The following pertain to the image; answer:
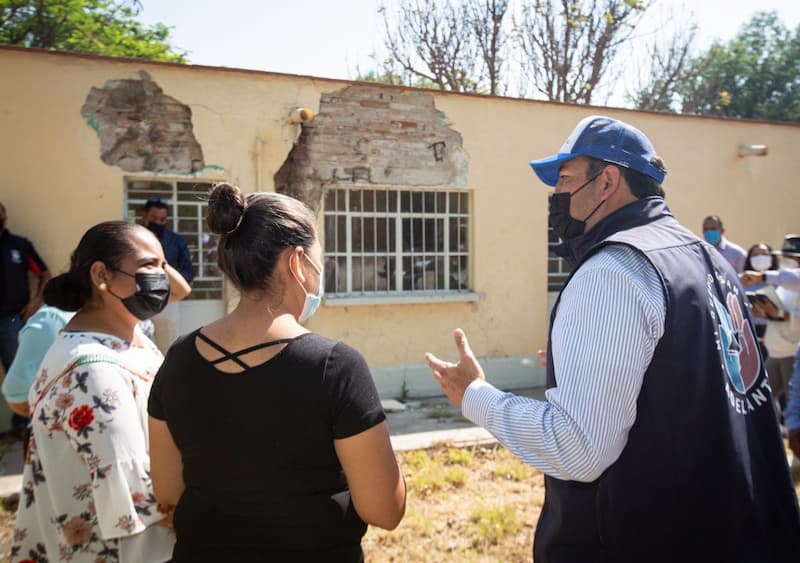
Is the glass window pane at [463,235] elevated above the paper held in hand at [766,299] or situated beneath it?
elevated above

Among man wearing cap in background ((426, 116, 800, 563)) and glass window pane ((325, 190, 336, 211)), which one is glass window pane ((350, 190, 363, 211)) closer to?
glass window pane ((325, 190, 336, 211))

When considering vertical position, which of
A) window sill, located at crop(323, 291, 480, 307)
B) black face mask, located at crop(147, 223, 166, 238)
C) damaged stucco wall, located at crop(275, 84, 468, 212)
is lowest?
window sill, located at crop(323, 291, 480, 307)

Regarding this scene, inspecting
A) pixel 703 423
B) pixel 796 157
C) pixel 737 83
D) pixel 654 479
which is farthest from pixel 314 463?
pixel 737 83

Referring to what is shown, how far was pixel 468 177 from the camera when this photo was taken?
25.8 ft

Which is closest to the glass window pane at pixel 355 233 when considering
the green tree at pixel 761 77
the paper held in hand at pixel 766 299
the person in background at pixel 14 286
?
the person in background at pixel 14 286

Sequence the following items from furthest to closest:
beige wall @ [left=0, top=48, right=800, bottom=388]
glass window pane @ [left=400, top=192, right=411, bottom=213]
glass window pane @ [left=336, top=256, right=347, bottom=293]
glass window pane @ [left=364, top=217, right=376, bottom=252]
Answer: glass window pane @ [left=400, top=192, right=411, bottom=213] < glass window pane @ [left=364, top=217, right=376, bottom=252] < glass window pane @ [left=336, top=256, right=347, bottom=293] < beige wall @ [left=0, top=48, right=800, bottom=388]

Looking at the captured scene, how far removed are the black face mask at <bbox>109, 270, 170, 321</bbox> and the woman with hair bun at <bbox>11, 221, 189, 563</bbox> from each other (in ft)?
0.38

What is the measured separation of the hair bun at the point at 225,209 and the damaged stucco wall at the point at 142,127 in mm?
5327

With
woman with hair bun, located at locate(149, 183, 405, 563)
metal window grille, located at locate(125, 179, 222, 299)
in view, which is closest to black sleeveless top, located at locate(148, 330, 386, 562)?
woman with hair bun, located at locate(149, 183, 405, 563)

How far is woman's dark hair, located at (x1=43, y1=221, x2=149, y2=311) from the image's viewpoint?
2246mm

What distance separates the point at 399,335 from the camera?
7.67m

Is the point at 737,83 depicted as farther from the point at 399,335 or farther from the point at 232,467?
the point at 232,467

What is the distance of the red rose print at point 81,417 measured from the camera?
1891mm

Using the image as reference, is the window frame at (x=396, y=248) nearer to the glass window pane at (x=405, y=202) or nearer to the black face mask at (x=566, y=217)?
the glass window pane at (x=405, y=202)
